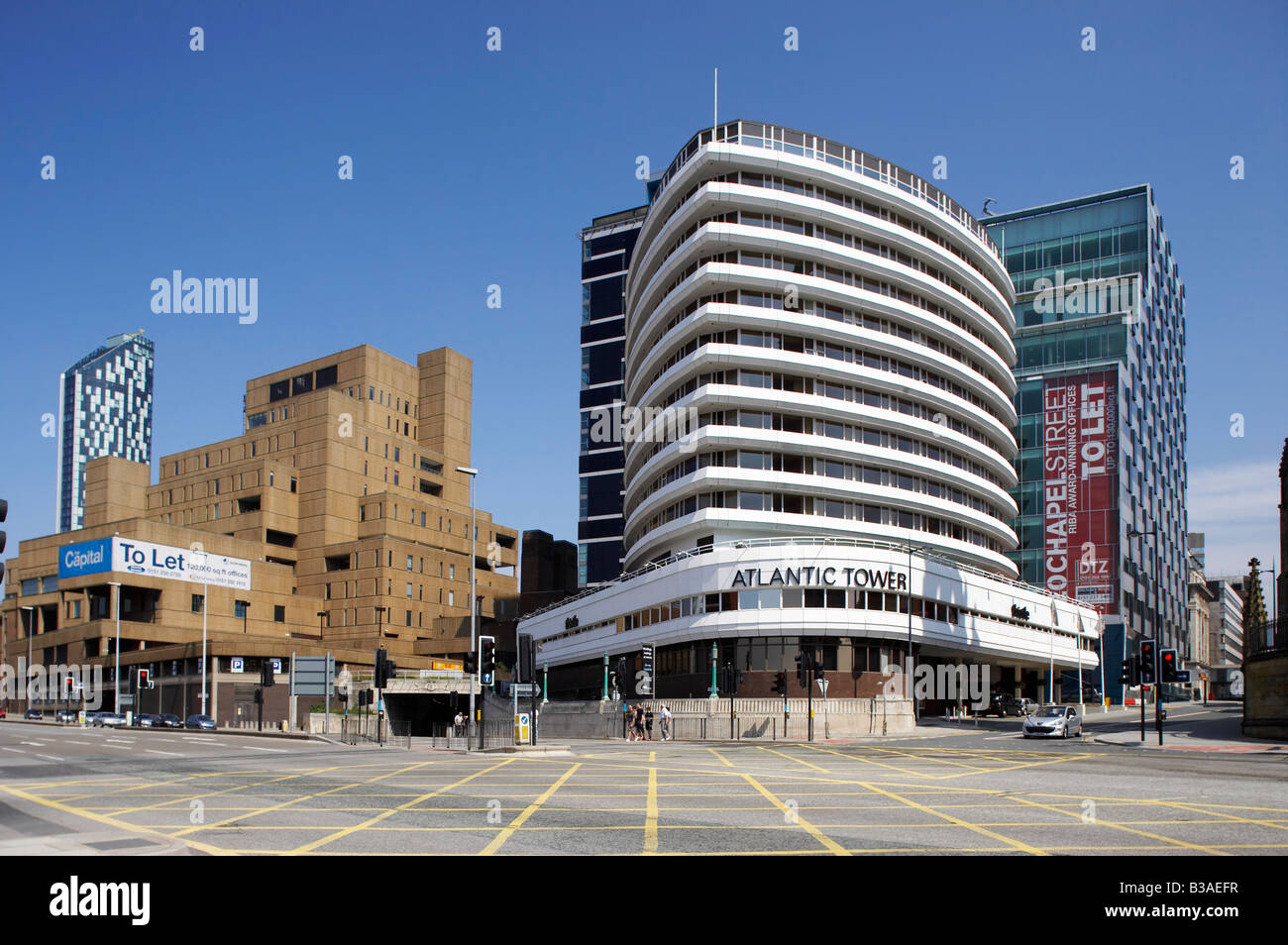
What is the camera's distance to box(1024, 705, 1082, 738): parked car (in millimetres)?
43844

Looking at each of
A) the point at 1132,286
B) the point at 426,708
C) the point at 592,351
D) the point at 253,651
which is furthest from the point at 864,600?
the point at 592,351

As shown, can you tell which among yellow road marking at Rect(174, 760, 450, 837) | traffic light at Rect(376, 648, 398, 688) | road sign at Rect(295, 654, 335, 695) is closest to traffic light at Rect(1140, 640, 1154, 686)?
yellow road marking at Rect(174, 760, 450, 837)

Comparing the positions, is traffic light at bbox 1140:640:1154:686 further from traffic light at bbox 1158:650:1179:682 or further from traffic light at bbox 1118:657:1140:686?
traffic light at bbox 1118:657:1140:686

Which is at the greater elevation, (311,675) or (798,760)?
(311,675)

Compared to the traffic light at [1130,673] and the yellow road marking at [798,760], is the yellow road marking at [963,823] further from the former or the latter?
the traffic light at [1130,673]

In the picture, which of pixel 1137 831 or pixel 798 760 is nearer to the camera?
pixel 1137 831

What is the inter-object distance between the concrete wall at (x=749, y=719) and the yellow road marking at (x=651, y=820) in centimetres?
3108

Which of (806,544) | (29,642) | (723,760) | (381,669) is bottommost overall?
(29,642)

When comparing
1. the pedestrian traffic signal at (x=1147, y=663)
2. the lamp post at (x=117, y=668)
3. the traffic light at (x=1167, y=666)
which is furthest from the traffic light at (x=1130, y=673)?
the lamp post at (x=117, y=668)

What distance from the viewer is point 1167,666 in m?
39.7

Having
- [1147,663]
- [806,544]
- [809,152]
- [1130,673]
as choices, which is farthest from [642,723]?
[809,152]

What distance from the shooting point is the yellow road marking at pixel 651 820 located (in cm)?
1174

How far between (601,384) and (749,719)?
10304 cm

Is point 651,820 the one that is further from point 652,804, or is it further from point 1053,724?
point 1053,724
